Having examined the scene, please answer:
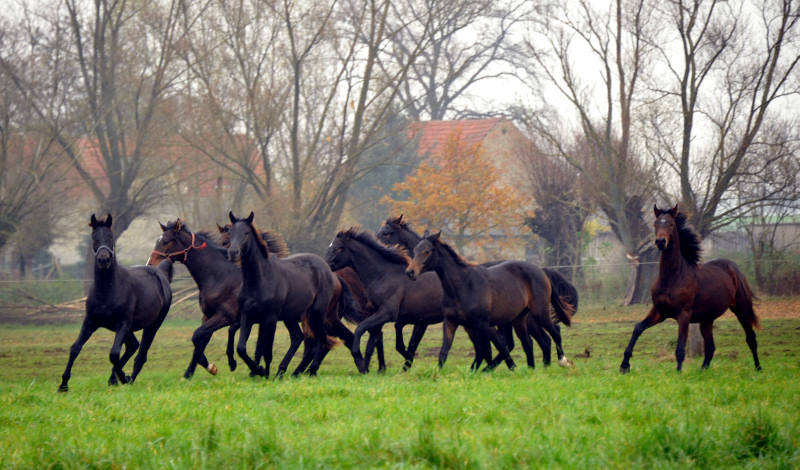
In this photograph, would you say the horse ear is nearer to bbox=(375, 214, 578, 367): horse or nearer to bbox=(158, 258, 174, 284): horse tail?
bbox=(375, 214, 578, 367): horse

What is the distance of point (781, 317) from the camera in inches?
667

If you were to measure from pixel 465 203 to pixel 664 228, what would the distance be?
1936 cm

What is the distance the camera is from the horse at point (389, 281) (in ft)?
35.1

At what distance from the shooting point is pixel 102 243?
916cm

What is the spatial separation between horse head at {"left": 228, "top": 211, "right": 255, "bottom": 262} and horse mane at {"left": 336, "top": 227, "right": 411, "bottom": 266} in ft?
4.88

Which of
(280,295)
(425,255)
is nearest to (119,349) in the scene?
(280,295)

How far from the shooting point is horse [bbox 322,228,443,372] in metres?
10.7

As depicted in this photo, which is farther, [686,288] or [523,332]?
[523,332]

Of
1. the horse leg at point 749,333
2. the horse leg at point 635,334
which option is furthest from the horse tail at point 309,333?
the horse leg at point 749,333

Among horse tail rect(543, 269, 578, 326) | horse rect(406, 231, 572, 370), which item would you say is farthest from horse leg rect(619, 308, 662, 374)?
horse tail rect(543, 269, 578, 326)

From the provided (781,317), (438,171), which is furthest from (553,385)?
(438,171)

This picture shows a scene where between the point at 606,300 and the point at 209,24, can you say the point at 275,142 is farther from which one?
the point at 606,300

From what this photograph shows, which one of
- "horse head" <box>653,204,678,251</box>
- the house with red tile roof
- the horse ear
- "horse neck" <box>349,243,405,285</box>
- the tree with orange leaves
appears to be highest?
the house with red tile roof

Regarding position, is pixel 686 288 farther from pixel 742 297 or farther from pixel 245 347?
pixel 245 347
